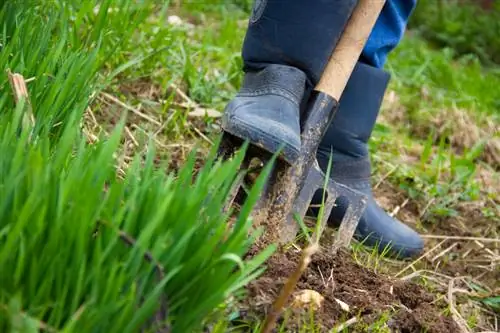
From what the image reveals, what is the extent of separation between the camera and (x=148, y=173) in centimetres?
120

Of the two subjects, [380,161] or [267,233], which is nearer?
[267,233]

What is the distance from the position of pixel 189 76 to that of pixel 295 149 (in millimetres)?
940

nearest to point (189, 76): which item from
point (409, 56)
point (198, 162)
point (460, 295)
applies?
point (198, 162)

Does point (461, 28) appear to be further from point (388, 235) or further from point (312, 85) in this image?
point (312, 85)

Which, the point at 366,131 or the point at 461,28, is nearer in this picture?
the point at 366,131

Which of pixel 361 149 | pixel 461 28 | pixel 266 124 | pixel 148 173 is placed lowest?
pixel 461 28

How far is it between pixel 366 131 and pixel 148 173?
3.99ft

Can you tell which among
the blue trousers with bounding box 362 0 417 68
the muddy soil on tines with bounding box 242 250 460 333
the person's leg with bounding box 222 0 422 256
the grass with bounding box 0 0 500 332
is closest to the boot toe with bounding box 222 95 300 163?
the person's leg with bounding box 222 0 422 256

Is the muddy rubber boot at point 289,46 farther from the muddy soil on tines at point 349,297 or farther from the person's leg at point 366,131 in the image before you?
the muddy soil on tines at point 349,297

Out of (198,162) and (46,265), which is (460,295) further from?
(46,265)

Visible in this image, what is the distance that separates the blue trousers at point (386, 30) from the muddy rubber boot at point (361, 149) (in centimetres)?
5

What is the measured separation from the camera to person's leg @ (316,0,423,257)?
2.25 m

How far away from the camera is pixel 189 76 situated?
2.66 meters

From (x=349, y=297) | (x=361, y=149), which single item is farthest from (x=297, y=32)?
(x=349, y=297)
